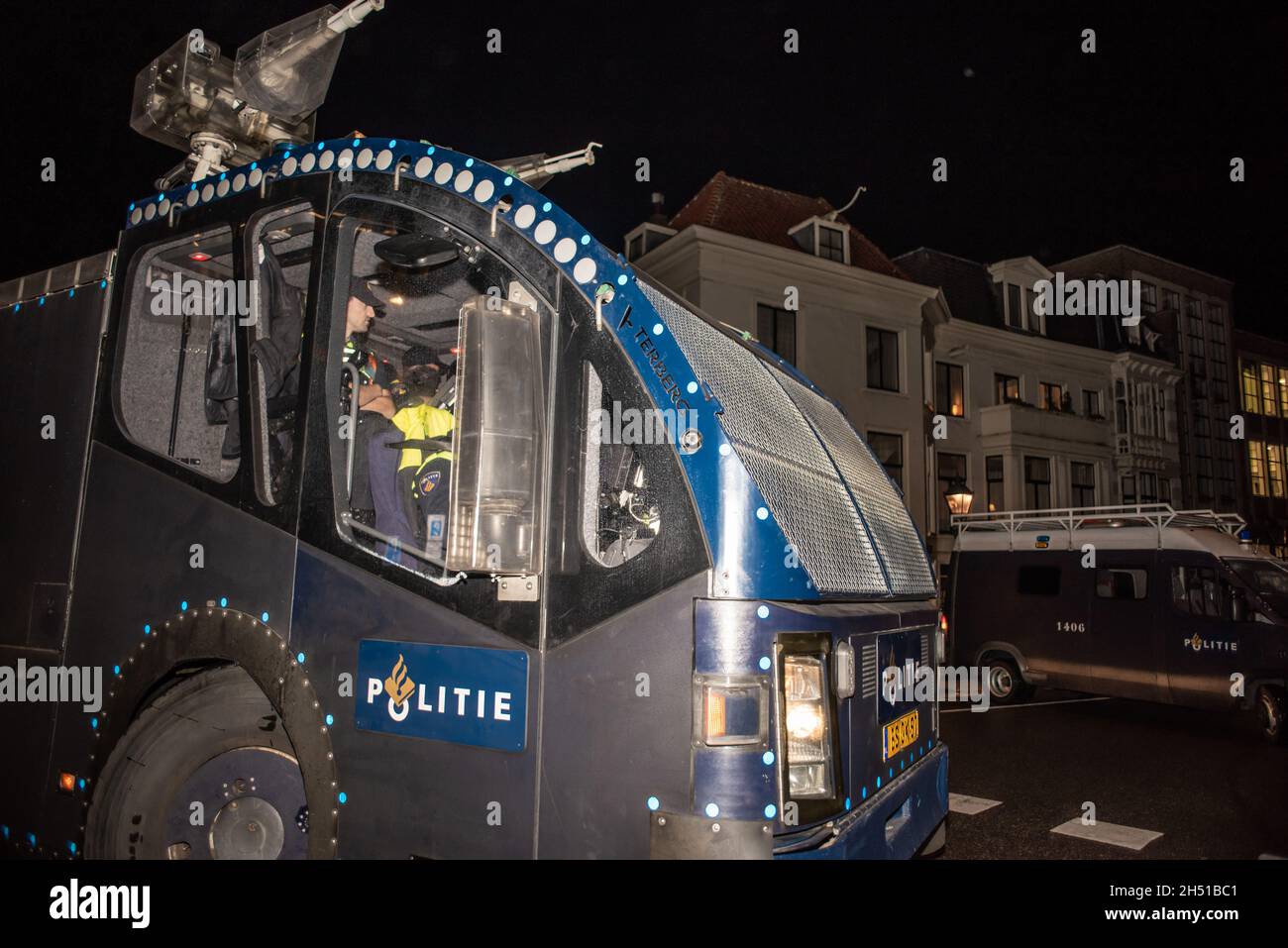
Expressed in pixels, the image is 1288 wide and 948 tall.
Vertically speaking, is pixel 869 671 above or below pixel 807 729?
above

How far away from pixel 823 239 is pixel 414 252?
20174 mm

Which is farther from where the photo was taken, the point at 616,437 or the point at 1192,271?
the point at 1192,271

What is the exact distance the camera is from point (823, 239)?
22.0m

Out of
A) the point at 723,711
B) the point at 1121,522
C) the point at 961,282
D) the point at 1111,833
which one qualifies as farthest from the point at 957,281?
the point at 723,711

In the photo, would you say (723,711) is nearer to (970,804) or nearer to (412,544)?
(412,544)

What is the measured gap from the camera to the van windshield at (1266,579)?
1034 centimetres

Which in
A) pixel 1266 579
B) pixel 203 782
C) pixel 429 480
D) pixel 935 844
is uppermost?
pixel 429 480

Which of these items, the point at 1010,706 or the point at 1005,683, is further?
the point at 1005,683

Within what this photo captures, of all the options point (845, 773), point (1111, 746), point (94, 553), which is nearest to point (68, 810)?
point (94, 553)

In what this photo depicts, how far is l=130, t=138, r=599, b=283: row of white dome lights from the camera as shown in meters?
2.72

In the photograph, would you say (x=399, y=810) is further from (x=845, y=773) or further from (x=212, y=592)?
(x=845, y=773)

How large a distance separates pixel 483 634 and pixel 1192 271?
1639 inches

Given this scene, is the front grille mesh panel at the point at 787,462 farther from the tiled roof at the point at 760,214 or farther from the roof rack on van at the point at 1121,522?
the tiled roof at the point at 760,214

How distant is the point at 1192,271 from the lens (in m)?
35.6
